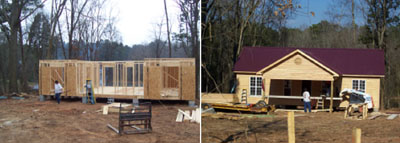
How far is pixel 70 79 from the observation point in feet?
54.1

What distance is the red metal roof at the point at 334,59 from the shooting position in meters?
18.0

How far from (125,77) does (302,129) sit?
814 centimetres

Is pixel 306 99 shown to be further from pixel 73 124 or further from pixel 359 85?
pixel 73 124

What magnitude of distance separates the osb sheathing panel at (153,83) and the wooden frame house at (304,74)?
4.52 meters

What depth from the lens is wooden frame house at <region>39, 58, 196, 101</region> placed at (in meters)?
15.0

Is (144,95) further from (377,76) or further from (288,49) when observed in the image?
(377,76)

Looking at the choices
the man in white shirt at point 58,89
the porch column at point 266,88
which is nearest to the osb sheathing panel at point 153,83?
the man in white shirt at point 58,89

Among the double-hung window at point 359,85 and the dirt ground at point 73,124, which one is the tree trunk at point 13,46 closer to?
the dirt ground at point 73,124

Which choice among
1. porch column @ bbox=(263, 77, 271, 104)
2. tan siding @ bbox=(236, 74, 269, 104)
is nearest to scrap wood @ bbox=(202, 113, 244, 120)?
porch column @ bbox=(263, 77, 271, 104)

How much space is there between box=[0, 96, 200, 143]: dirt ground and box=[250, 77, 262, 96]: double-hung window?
447cm

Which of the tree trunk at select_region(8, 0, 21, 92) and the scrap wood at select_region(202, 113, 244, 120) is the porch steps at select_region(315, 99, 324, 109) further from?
the tree trunk at select_region(8, 0, 21, 92)

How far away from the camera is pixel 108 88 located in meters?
16.9

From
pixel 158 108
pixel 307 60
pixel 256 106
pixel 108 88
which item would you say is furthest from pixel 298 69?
pixel 108 88

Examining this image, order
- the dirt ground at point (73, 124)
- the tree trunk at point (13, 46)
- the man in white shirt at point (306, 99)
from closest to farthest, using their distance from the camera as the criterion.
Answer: the dirt ground at point (73, 124) → the tree trunk at point (13, 46) → the man in white shirt at point (306, 99)
